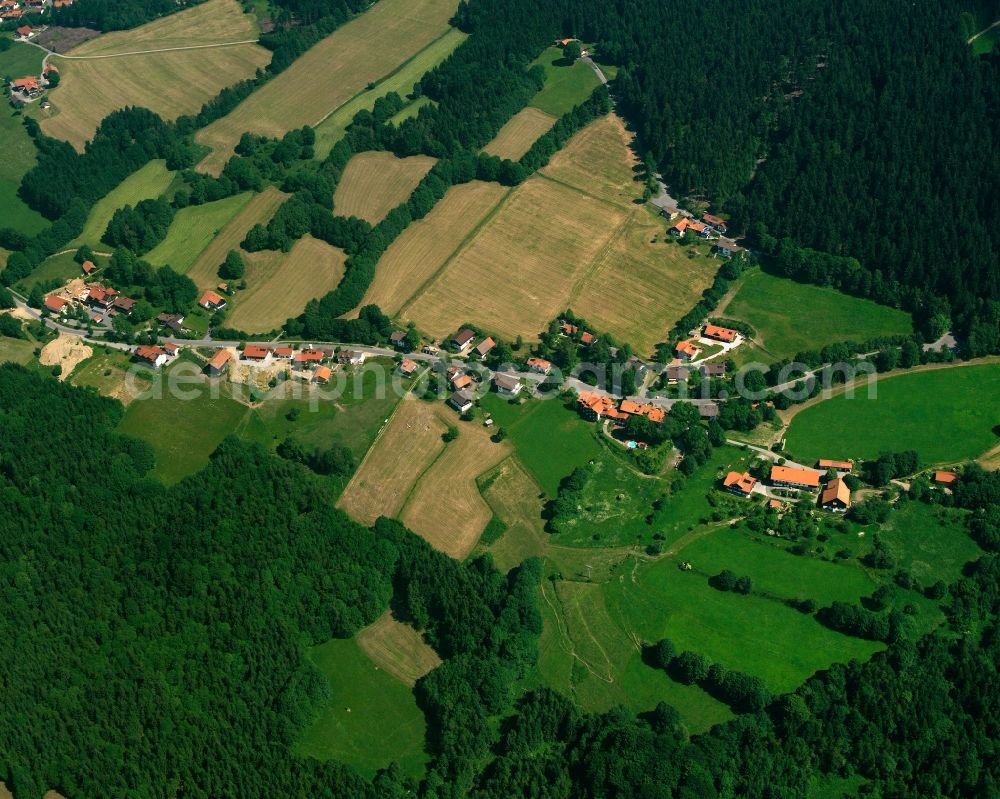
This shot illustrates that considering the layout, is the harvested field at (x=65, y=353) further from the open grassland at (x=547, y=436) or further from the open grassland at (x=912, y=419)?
the open grassland at (x=912, y=419)

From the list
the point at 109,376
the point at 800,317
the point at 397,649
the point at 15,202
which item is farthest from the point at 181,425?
the point at 800,317

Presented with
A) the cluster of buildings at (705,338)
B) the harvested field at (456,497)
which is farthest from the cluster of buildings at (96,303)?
the cluster of buildings at (705,338)

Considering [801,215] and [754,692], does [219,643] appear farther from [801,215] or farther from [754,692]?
[801,215]

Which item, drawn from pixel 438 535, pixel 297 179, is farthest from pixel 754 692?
pixel 297 179

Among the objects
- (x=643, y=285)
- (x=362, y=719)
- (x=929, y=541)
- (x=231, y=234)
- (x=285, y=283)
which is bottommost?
(x=362, y=719)

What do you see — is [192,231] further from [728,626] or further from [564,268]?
[728,626]

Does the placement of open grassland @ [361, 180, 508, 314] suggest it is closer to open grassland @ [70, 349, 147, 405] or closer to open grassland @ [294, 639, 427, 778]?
open grassland @ [70, 349, 147, 405]
